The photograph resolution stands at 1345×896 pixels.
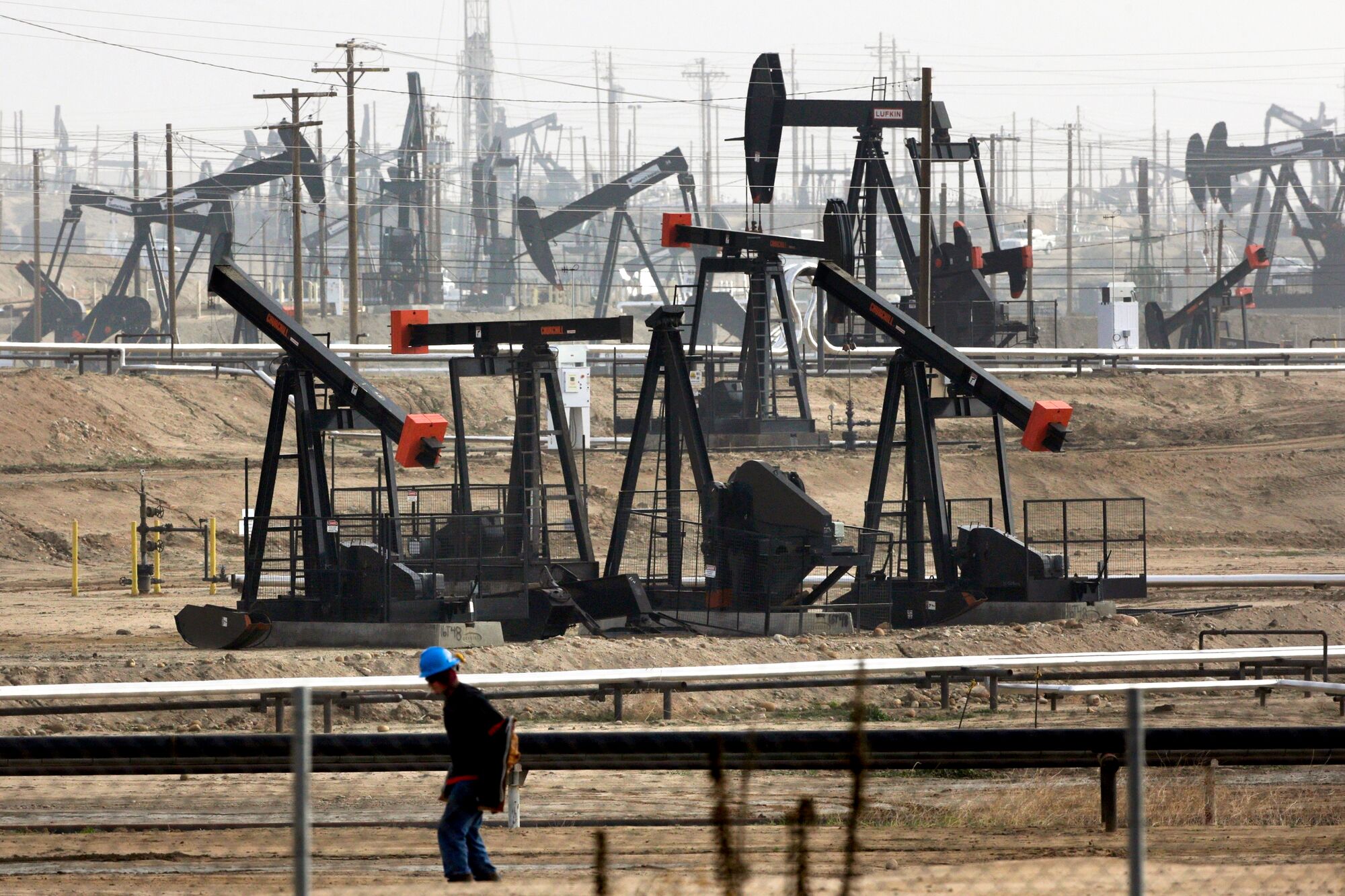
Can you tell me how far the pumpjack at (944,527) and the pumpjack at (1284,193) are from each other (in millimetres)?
58330

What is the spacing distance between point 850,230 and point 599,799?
2429 cm

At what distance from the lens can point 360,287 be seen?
91.8m

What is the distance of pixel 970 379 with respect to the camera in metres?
17.4

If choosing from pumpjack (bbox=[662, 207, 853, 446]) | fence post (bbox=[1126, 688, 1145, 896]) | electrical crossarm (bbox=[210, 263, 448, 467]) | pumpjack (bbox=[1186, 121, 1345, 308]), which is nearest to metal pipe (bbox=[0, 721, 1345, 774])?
fence post (bbox=[1126, 688, 1145, 896])

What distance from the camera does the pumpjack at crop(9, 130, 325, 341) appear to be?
5619cm

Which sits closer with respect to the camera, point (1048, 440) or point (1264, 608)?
point (1048, 440)

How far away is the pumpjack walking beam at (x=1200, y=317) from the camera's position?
48625mm

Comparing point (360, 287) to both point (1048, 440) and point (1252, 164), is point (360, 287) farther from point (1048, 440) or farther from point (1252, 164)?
point (1048, 440)

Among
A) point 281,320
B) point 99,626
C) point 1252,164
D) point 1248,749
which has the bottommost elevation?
point 99,626

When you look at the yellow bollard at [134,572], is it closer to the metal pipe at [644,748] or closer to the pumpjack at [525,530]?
the pumpjack at [525,530]

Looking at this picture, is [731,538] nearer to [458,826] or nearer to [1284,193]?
[458,826]

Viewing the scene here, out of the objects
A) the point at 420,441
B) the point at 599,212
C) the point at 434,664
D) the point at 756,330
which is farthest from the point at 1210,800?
the point at 599,212

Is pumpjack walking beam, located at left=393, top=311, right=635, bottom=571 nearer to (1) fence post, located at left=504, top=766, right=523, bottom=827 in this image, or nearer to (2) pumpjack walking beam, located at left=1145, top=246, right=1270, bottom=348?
(1) fence post, located at left=504, top=766, right=523, bottom=827

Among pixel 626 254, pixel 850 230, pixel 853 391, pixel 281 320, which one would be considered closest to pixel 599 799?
pixel 281 320
